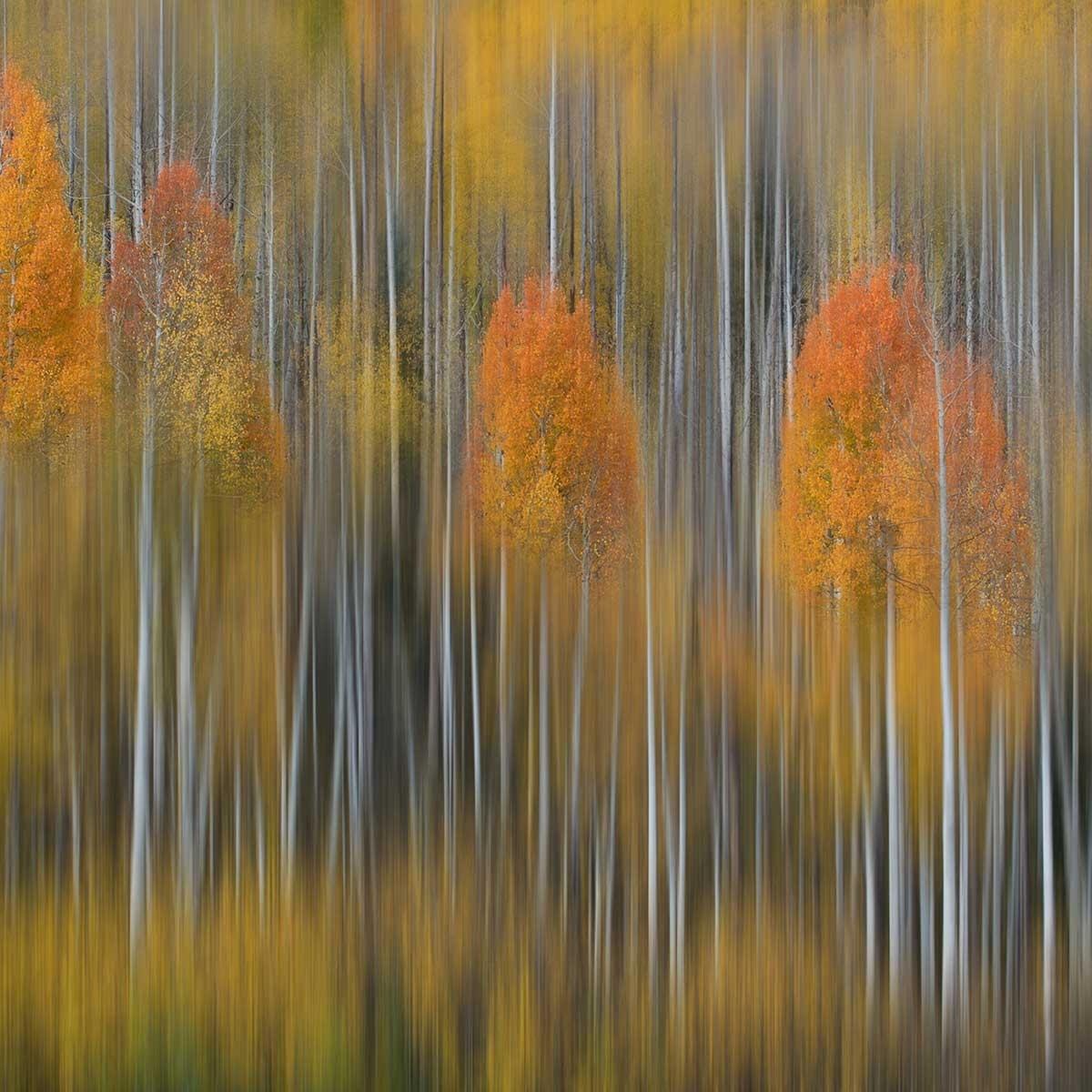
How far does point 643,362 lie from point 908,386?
427 centimetres

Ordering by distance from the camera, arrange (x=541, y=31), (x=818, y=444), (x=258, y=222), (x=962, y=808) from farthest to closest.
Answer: (x=541, y=31)
(x=258, y=222)
(x=818, y=444)
(x=962, y=808)

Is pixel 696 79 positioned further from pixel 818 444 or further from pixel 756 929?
pixel 756 929

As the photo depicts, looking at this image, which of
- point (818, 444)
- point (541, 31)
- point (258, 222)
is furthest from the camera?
point (541, 31)

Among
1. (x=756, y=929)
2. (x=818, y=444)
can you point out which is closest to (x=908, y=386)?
(x=818, y=444)

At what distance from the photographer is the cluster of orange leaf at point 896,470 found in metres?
13.4

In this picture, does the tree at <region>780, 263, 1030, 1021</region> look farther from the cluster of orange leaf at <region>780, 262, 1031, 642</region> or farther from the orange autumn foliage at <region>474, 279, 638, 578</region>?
the orange autumn foliage at <region>474, 279, 638, 578</region>

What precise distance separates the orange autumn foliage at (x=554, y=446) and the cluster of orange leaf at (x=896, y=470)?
2.17 meters

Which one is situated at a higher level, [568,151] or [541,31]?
[541,31]

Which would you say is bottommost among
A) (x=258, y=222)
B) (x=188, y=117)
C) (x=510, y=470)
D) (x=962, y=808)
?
(x=962, y=808)

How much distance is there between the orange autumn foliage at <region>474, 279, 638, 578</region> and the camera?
1462 centimetres

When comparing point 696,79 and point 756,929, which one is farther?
point 696,79

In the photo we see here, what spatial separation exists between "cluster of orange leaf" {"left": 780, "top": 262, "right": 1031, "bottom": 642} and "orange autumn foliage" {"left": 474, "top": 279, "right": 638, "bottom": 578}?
2172 mm

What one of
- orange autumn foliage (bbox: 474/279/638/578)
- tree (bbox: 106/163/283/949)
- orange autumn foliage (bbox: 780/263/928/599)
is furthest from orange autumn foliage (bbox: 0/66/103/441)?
orange autumn foliage (bbox: 780/263/928/599)

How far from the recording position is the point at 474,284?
16.5 meters
